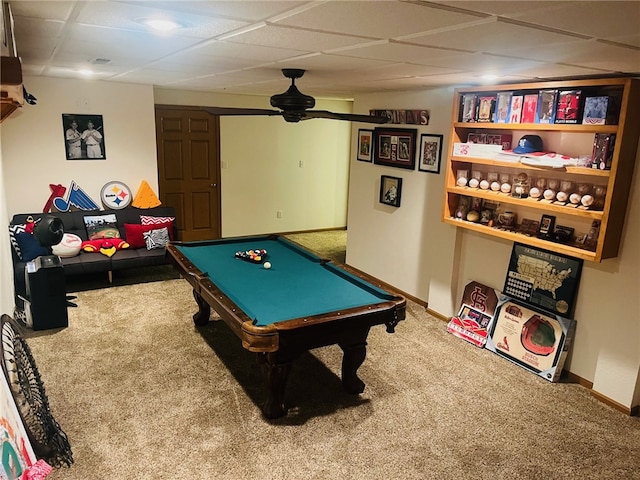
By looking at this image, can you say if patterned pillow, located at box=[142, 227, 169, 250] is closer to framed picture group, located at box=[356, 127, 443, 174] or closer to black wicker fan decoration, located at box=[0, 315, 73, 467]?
framed picture group, located at box=[356, 127, 443, 174]

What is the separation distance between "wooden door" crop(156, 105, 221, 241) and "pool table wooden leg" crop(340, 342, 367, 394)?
4.45 metres

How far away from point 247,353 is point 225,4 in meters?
2.92

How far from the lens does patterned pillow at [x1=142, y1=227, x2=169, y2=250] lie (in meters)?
5.49

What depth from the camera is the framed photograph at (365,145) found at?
5723 mm

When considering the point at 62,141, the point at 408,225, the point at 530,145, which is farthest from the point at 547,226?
the point at 62,141

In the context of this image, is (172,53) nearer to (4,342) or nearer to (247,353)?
(4,342)

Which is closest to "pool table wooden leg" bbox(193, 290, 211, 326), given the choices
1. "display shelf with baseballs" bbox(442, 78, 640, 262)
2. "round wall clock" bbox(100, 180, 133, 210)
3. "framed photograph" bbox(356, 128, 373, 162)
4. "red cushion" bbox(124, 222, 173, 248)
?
"red cushion" bbox(124, 222, 173, 248)

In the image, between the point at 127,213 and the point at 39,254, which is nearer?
the point at 39,254

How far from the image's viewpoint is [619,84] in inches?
118

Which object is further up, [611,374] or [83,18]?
[83,18]

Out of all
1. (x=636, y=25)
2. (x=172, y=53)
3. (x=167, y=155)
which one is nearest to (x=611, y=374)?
(x=636, y=25)

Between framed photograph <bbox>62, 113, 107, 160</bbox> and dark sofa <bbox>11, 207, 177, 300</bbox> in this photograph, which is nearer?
dark sofa <bbox>11, 207, 177, 300</bbox>

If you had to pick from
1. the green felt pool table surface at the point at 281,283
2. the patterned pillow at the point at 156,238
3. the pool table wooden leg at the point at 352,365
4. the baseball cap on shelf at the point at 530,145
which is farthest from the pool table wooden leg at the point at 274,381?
the patterned pillow at the point at 156,238

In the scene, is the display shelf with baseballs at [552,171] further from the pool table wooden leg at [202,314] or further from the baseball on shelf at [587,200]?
the pool table wooden leg at [202,314]
